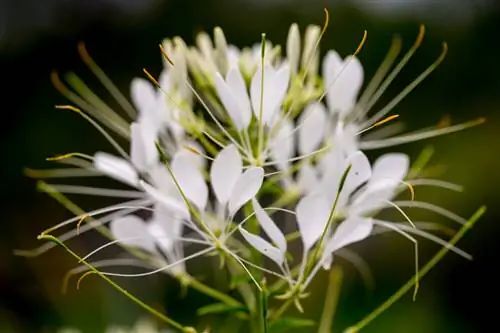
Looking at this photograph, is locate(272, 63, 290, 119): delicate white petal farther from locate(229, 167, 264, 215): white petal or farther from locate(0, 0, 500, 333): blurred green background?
locate(0, 0, 500, 333): blurred green background

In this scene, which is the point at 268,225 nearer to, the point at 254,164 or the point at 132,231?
the point at 254,164

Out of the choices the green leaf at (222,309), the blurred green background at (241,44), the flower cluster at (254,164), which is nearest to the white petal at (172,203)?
the flower cluster at (254,164)

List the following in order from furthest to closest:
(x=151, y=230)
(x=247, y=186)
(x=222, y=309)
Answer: (x=151, y=230)
(x=222, y=309)
(x=247, y=186)

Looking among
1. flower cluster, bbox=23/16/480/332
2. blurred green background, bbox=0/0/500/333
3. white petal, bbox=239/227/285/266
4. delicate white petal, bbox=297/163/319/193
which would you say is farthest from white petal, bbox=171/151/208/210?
blurred green background, bbox=0/0/500/333

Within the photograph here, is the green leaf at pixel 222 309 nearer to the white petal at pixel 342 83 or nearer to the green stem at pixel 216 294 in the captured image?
the green stem at pixel 216 294

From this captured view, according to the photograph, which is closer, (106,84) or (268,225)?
(268,225)

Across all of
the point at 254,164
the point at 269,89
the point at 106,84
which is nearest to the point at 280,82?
the point at 269,89
